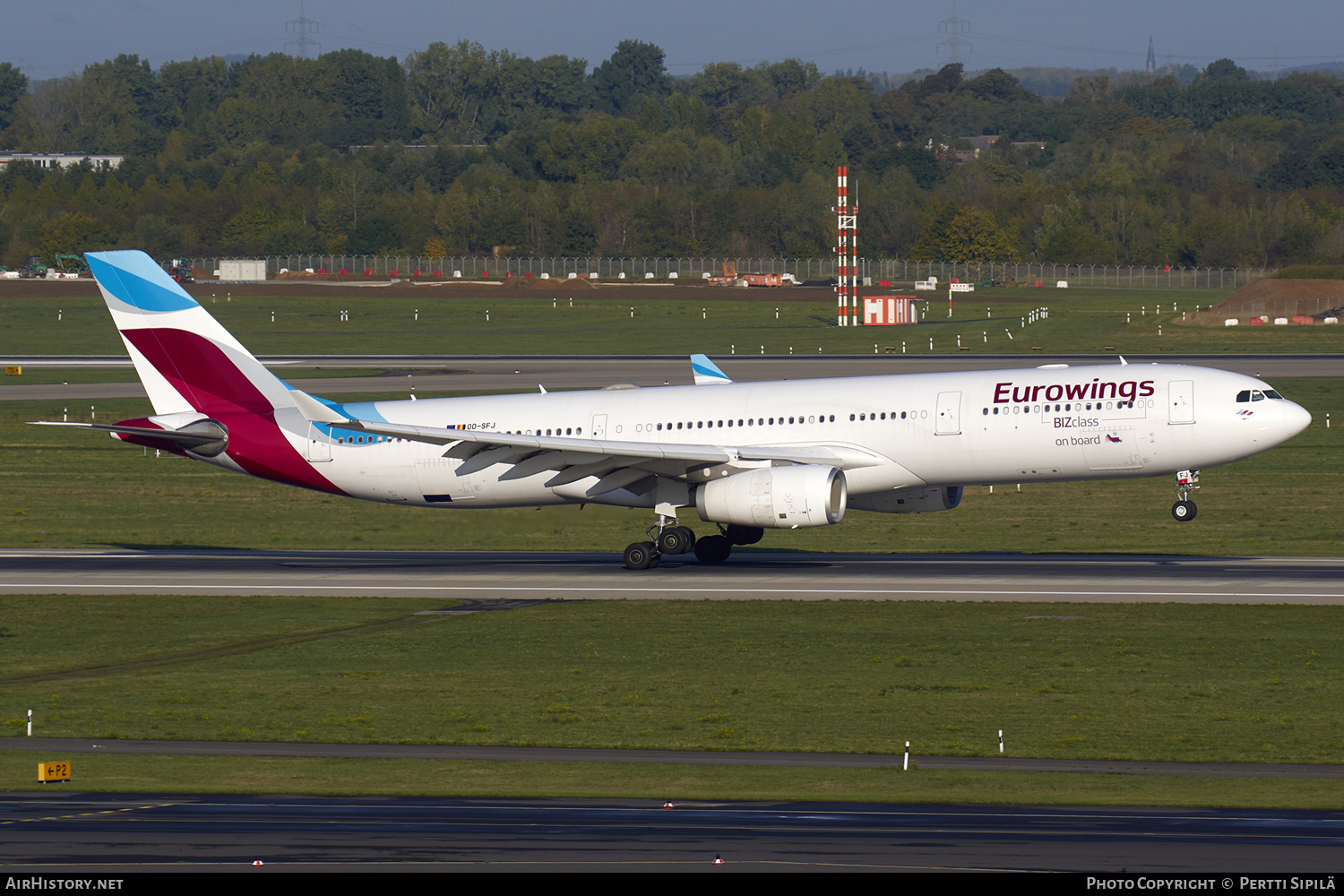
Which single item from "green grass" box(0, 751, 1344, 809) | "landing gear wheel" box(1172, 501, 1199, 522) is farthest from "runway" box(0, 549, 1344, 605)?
"green grass" box(0, 751, 1344, 809)

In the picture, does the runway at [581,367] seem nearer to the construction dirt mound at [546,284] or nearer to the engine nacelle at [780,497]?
the engine nacelle at [780,497]

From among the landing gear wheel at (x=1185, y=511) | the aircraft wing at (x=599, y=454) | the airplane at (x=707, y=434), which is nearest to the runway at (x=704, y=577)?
the landing gear wheel at (x=1185, y=511)

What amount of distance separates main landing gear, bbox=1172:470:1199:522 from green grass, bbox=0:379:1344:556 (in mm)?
4969

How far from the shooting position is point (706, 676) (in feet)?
101

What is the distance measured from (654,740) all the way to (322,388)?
66.5 m

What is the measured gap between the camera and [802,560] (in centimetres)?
4612

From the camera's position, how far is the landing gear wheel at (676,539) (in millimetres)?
43625

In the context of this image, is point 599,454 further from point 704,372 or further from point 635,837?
point 635,837

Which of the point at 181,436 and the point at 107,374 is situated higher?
the point at 107,374

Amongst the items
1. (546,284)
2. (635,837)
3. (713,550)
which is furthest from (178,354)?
(546,284)

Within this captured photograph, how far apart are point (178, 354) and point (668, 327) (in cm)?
9685

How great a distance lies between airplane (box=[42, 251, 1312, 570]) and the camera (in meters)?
40.9

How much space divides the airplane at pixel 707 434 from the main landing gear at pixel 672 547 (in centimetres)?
6

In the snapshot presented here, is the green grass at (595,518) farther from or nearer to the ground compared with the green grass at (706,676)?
farther from the ground
